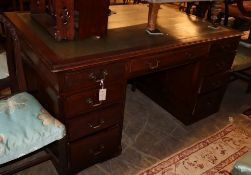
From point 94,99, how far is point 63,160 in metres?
0.38

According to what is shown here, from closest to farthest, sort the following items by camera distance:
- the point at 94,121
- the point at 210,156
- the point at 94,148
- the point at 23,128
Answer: the point at 23,128, the point at 94,121, the point at 94,148, the point at 210,156

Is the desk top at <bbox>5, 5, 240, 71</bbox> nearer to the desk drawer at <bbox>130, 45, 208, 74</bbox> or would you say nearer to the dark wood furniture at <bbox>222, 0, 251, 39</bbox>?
the desk drawer at <bbox>130, 45, 208, 74</bbox>

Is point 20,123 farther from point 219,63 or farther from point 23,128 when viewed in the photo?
point 219,63

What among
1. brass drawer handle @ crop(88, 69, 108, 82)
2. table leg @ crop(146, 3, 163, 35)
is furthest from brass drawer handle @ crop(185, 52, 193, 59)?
brass drawer handle @ crop(88, 69, 108, 82)

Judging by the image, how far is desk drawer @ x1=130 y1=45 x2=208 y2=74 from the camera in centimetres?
134

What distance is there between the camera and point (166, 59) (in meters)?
1.44

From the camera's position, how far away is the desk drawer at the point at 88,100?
1217mm

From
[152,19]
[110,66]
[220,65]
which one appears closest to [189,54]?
[152,19]

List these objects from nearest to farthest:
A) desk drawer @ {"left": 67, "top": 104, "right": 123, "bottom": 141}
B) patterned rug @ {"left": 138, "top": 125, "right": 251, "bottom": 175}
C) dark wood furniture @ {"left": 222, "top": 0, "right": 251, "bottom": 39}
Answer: desk drawer @ {"left": 67, "top": 104, "right": 123, "bottom": 141}
patterned rug @ {"left": 138, "top": 125, "right": 251, "bottom": 175}
dark wood furniture @ {"left": 222, "top": 0, "right": 251, "bottom": 39}

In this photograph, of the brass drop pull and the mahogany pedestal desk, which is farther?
the brass drop pull

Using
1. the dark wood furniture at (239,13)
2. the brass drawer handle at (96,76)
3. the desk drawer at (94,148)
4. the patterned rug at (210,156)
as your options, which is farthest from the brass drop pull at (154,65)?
the dark wood furniture at (239,13)

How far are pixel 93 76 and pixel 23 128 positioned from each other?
0.40 metres

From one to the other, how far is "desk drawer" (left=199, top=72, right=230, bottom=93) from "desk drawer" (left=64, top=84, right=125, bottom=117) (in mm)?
761

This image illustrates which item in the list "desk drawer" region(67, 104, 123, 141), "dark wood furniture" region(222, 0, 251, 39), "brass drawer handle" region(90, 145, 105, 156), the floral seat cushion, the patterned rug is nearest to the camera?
the floral seat cushion
